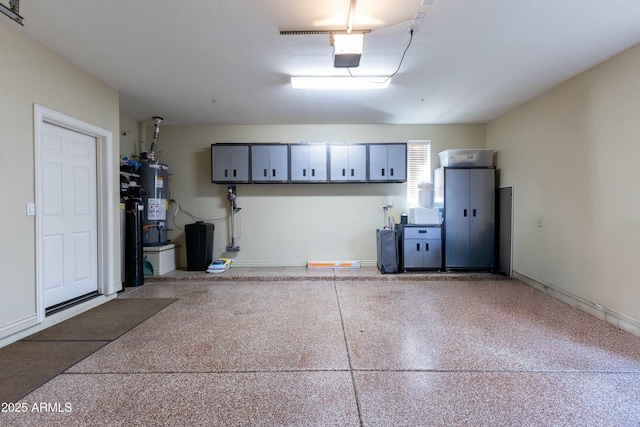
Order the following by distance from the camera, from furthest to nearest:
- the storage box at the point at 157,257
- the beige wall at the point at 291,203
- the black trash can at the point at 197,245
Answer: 1. the beige wall at the point at 291,203
2. the black trash can at the point at 197,245
3. the storage box at the point at 157,257

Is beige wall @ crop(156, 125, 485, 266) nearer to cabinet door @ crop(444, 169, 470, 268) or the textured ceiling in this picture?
cabinet door @ crop(444, 169, 470, 268)

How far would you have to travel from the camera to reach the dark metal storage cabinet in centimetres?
487

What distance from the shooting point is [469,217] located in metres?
4.88

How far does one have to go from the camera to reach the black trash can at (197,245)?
198 inches

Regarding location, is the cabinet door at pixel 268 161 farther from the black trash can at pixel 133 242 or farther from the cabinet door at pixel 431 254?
the cabinet door at pixel 431 254

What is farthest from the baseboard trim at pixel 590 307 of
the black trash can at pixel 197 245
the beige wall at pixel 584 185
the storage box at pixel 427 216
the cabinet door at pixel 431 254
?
the black trash can at pixel 197 245

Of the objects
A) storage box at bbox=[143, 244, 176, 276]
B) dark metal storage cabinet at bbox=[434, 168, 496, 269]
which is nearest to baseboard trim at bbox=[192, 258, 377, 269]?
storage box at bbox=[143, 244, 176, 276]

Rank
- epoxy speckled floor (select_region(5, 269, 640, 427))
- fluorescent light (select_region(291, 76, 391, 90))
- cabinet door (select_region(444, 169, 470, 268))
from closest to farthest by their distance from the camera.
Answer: epoxy speckled floor (select_region(5, 269, 640, 427)) → fluorescent light (select_region(291, 76, 391, 90)) → cabinet door (select_region(444, 169, 470, 268))

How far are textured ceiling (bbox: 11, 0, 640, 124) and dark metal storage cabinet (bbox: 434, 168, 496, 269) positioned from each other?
48.2 inches

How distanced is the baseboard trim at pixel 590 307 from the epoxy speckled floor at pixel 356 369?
0.32ft

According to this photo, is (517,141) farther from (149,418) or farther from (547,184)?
(149,418)

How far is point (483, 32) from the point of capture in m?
2.59

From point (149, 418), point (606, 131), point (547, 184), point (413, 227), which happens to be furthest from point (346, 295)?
point (606, 131)

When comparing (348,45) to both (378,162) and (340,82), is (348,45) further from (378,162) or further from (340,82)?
(378,162)
